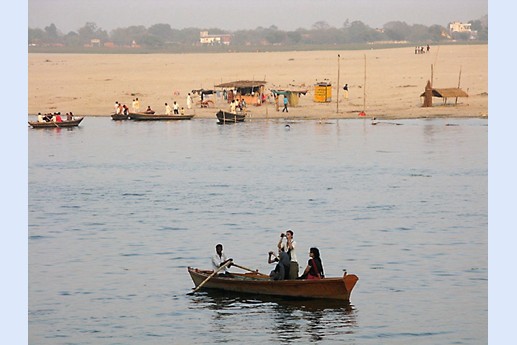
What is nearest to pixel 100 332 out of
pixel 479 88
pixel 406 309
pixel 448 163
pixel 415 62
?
pixel 406 309

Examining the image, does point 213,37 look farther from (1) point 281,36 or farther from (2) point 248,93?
(2) point 248,93

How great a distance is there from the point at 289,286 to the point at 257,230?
5.50 m

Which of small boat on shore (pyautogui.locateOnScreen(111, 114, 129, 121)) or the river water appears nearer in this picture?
the river water

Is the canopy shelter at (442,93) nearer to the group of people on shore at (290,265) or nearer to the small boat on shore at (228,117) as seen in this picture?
the small boat on shore at (228,117)

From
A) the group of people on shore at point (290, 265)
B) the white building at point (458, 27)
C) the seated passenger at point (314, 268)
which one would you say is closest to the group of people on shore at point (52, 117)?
the white building at point (458, 27)

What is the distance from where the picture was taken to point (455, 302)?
543 inches

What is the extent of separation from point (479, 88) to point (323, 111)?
5.67m

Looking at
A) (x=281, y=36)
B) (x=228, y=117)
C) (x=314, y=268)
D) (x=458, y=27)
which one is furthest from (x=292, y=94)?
(x=314, y=268)

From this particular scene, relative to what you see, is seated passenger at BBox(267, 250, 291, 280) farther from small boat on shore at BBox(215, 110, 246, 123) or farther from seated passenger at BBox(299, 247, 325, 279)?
small boat on shore at BBox(215, 110, 246, 123)

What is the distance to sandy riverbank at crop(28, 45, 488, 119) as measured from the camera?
3800cm

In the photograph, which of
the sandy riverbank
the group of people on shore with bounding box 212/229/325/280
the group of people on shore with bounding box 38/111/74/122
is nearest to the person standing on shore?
the sandy riverbank

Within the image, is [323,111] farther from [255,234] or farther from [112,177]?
[255,234]

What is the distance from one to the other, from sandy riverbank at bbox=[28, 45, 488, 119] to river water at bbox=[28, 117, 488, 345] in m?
4.41

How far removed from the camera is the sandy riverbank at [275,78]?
125 ft
